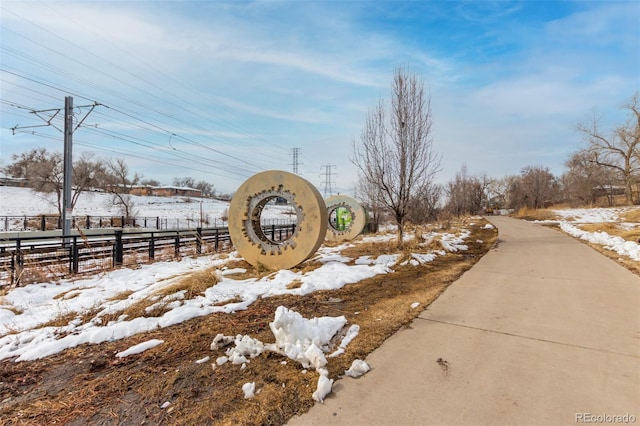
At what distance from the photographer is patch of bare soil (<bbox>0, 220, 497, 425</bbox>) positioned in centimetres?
252

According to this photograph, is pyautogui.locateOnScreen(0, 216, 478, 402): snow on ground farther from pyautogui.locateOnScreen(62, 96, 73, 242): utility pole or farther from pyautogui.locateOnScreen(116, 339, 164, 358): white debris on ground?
pyautogui.locateOnScreen(62, 96, 73, 242): utility pole

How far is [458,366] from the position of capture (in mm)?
3100

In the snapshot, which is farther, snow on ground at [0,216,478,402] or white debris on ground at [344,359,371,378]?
snow on ground at [0,216,478,402]

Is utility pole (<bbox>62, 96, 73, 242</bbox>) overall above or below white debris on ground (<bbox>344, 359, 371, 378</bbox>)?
above

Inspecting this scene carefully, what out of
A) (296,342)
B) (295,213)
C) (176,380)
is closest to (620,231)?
(295,213)

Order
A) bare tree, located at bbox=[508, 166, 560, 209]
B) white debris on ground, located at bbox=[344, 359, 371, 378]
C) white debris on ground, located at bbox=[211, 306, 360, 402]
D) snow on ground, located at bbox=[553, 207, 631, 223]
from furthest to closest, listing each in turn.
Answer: bare tree, located at bbox=[508, 166, 560, 209]
snow on ground, located at bbox=[553, 207, 631, 223]
white debris on ground, located at bbox=[211, 306, 360, 402]
white debris on ground, located at bbox=[344, 359, 371, 378]

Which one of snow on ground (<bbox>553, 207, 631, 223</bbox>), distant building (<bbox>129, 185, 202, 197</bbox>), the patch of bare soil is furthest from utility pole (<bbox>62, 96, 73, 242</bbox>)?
distant building (<bbox>129, 185, 202, 197</bbox>)

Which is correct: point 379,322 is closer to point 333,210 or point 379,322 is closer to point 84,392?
point 84,392

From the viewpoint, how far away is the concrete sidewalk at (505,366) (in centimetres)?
241

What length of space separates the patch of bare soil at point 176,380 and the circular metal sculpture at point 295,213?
3635 mm

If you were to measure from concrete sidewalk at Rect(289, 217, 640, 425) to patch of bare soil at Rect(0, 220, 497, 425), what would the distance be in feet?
1.05

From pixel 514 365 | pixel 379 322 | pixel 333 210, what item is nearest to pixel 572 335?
pixel 514 365

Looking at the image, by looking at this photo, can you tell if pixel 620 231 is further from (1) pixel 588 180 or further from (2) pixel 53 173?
(2) pixel 53 173

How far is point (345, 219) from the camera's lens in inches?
841
